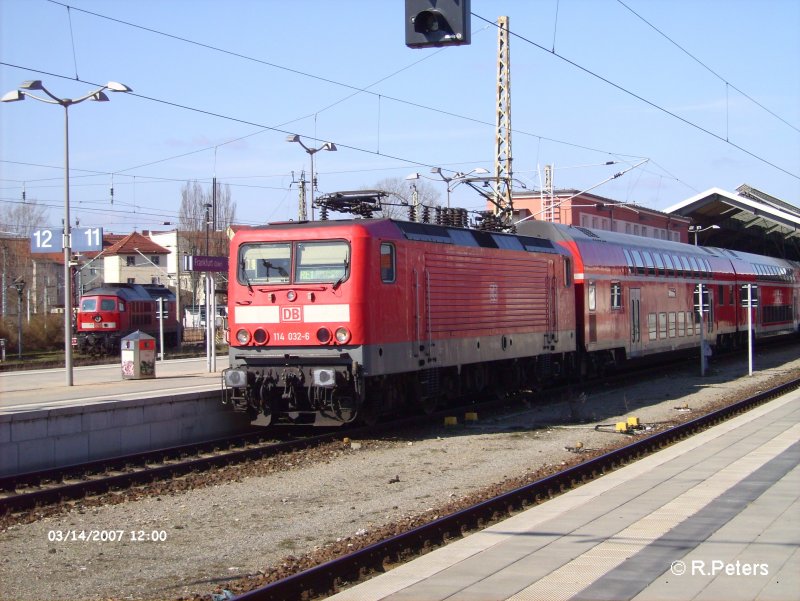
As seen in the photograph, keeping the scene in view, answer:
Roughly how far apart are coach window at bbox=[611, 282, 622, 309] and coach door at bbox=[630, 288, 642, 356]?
35.2 inches

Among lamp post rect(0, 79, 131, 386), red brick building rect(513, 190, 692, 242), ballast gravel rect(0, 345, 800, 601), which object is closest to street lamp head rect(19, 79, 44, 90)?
lamp post rect(0, 79, 131, 386)

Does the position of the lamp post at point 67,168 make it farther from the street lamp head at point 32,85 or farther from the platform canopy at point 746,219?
the platform canopy at point 746,219

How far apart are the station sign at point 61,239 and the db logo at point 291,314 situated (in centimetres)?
1047

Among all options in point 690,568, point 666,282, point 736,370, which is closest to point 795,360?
point 736,370

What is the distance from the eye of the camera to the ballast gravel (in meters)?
8.06

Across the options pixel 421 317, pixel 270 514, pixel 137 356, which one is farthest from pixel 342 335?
pixel 137 356

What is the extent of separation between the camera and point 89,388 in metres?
21.3

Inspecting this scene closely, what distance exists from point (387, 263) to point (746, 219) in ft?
163

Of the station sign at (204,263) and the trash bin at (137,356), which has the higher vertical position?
the station sign at (204,263)

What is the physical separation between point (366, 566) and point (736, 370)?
83.3ft

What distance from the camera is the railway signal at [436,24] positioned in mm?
9977

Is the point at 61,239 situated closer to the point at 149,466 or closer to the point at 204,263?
the point at 204,263

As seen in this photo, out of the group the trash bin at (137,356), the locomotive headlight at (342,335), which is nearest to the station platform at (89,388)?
the trash bin at (137,356)

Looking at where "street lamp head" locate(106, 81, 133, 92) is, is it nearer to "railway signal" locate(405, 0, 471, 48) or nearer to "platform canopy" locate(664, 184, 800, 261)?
"railway signal" locate(405, 0, 471, 48)
